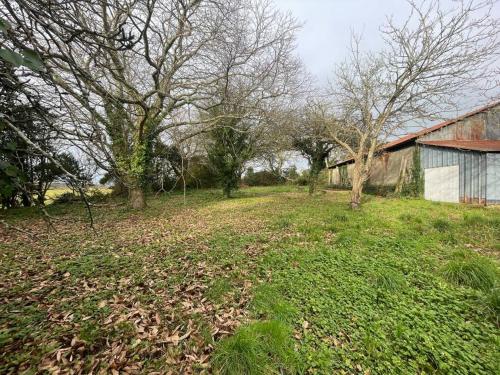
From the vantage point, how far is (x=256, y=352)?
88.6 inches

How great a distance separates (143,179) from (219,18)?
21.6 feet

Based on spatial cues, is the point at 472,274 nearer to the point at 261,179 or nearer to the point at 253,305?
the point at 253,305

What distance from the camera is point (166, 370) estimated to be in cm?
213

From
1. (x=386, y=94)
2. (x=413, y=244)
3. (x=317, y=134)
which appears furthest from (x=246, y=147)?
(x=413, y=244)

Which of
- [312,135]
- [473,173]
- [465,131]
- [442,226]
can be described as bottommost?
[442,226]

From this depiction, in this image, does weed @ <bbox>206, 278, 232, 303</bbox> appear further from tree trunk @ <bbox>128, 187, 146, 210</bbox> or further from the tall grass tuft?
tree trunk @ <bbox>128, 187, 146, 210</bbox>

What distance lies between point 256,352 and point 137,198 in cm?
927

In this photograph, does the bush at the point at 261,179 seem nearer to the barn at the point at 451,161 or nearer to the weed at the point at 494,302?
the barn at the point at 451,161

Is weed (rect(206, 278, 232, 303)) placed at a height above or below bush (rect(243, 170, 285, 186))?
below

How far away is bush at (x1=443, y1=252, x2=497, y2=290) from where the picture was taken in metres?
3.26

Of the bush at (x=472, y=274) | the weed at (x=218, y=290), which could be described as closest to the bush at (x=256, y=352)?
the weed at (x=218, y=290)

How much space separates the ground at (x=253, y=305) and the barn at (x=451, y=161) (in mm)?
7716

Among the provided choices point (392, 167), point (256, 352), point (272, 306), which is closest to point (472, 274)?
point (272, 306)

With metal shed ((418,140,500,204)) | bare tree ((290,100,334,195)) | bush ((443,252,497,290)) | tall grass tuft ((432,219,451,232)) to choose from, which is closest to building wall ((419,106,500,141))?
metal shed ((418,140,500,204))
